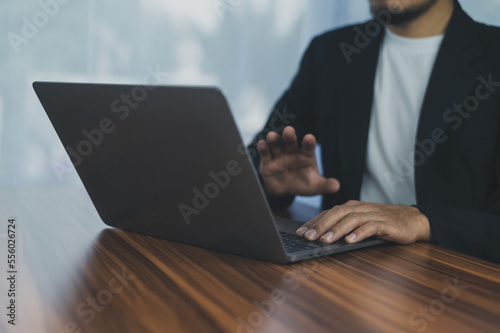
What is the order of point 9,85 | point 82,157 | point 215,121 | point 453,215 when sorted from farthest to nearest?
point 9,85
point 453,215
point 82,157
point 215,121

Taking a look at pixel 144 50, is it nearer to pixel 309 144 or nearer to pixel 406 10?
pixel 406 10


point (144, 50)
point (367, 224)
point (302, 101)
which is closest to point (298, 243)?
point (367, 224)

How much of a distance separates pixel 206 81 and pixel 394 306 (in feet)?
9.06

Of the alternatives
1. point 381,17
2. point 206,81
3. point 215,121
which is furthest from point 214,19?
point 215,121

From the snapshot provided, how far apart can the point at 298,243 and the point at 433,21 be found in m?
1.18

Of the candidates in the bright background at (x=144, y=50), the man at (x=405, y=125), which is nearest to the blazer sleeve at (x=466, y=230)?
the man at (x=405, y=125)

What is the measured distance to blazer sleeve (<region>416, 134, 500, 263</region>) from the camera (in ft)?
3.08

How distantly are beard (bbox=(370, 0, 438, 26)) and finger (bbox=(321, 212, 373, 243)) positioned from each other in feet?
3.30

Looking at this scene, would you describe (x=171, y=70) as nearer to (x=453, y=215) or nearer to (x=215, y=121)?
(x=453, y=215)

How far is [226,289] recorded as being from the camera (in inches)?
22.8

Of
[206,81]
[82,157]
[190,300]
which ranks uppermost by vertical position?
[82,157]

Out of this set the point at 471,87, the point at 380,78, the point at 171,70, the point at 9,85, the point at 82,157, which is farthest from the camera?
the point at 171,70

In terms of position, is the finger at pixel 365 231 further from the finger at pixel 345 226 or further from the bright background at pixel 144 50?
the bright background at pixel 144 50

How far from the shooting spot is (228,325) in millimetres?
476
